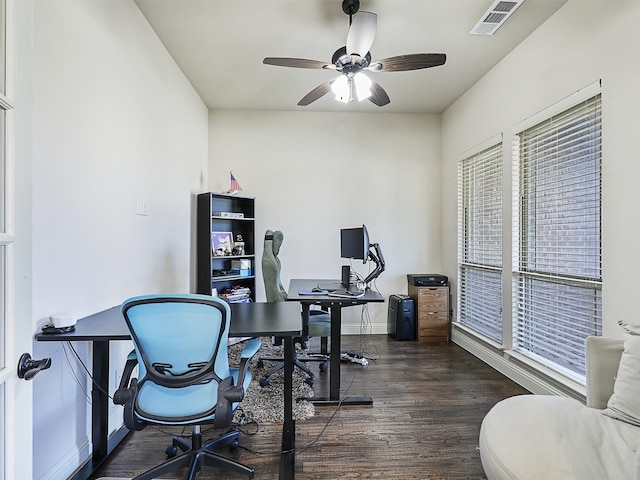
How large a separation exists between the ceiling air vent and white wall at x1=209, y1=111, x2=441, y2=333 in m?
1.94

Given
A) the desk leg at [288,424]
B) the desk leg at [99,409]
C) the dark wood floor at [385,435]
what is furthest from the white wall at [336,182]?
the desk leg at [99,409]

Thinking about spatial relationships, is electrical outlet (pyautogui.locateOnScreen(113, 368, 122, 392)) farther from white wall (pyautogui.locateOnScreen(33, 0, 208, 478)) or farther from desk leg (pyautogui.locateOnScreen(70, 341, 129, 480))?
desk leg (pyautogui.locateOnScreen(70, 341, 129, 480))

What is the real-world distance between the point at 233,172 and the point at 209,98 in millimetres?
934

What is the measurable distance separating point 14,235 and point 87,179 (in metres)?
1.20

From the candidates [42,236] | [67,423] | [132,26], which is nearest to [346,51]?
[132,26]

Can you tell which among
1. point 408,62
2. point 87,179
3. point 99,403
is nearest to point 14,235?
point 87,179

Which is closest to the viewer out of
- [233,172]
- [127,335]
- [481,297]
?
[127,335]

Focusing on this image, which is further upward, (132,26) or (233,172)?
(132,26)

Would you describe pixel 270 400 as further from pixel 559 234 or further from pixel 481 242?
pixel 481 242

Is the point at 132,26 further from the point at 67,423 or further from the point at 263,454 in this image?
the point at 263,454

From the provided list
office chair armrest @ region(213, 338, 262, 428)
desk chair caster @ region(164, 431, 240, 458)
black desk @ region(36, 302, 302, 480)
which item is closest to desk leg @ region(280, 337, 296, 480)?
black desk @ region(36, 302, 302, 480)

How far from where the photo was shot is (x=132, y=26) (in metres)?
2.44

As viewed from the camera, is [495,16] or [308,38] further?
[308,38]

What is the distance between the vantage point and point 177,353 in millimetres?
1517
